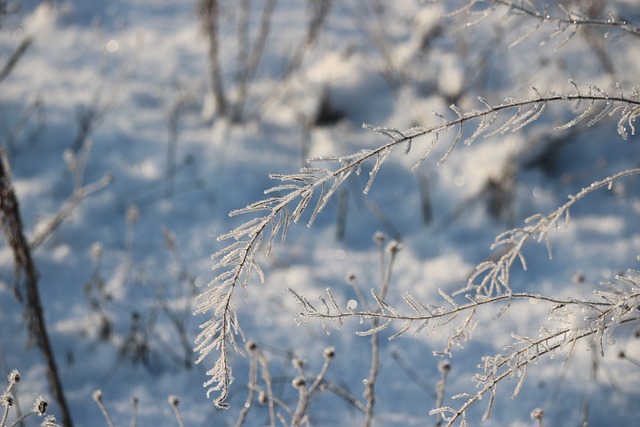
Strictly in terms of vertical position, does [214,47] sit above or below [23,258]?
above

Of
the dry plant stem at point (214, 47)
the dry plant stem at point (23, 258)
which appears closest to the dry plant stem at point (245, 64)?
the dry plant stem at point (214, 47)

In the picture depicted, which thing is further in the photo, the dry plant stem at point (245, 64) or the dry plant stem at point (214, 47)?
the dry plant stem at point (245, 64)

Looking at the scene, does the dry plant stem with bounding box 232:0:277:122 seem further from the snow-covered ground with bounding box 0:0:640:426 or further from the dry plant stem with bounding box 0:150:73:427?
the dry plant stem with bounding box 0:150:73:427

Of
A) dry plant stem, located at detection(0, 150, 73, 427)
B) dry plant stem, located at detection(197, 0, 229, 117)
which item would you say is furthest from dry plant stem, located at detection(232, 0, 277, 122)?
dry plant stem, located at detection(0, 150, 73, 427)

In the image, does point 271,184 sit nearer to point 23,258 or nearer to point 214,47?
point 214,47

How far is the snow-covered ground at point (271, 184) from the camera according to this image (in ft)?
6.26

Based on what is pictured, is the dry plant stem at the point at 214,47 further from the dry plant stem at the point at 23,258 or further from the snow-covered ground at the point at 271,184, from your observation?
the dry plant stem at the point at 23,258

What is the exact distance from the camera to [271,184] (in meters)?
2.65

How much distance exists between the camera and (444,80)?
2.94 metres

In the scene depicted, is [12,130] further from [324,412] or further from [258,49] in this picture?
[324,412]

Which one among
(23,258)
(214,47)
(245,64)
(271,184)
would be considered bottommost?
(271,184)

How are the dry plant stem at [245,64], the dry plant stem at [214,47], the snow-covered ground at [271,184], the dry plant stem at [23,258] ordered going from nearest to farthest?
the dry plant stem at [23,258] < the snow-covered ground at [271,184] < the dry plant stem at [214,47] < the dry plant stem at [245,64]

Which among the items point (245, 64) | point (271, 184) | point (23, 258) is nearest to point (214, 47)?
point (245, 64)

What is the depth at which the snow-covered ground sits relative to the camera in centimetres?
191
